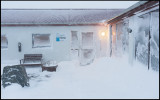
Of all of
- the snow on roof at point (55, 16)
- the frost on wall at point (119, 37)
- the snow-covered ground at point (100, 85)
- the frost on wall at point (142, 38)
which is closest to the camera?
the snow-covered ground at point (100, 85)

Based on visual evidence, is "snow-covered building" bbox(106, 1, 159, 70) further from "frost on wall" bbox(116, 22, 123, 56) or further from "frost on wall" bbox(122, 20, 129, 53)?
"frost on wall" bbox(116, 22, 123, 56)

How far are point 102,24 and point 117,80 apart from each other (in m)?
5.91

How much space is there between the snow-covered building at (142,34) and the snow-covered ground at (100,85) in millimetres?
423

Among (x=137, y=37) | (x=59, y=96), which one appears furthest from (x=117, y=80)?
(x=59, y=96)

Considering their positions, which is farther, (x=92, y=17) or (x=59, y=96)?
(x=92, y=17)

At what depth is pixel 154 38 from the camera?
18.2 ft

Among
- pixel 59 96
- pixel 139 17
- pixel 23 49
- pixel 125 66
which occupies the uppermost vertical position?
pixel 139 17

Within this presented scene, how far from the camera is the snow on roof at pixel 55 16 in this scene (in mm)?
11752

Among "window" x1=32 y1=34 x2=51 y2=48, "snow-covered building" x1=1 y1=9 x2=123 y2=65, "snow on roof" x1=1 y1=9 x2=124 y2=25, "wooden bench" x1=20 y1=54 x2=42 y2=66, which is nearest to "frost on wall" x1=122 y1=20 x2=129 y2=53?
"snow-covered building" x1=1 y1=9 x2=123 y2=65

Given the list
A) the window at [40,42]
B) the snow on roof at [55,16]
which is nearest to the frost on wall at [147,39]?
the snow on roof at [55,16]

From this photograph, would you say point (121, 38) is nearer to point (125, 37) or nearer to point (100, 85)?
point (125, 37)

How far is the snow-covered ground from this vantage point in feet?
18.1

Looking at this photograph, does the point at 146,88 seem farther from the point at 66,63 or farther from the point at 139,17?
the point at 66,63

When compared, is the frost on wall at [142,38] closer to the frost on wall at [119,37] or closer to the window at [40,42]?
the frost on wall at [119,37]
